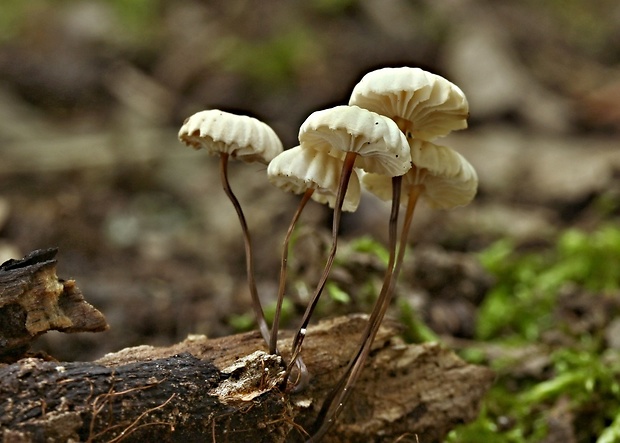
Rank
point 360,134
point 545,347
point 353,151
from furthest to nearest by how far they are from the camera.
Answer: point 545,347 → point 353,151 → point 360,134

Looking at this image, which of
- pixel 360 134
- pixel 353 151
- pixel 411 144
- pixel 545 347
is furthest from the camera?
pixel 545 347

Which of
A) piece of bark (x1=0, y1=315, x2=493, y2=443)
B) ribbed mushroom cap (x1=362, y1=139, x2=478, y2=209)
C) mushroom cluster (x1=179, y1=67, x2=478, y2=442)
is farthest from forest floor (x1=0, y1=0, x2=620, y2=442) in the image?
mushroom cluster (x1=179, y1=67, x2=478, y2=442)

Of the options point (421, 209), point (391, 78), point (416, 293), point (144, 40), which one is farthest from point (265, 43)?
point (391, 78)

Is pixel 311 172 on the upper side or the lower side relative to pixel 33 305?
upper

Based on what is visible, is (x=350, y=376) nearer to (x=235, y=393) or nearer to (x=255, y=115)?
(x=235, y=393)

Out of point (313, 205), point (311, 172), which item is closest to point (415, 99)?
point (311, 172)

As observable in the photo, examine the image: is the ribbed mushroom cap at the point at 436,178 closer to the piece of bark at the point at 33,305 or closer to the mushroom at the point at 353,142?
the mushroom at the point at 353,142

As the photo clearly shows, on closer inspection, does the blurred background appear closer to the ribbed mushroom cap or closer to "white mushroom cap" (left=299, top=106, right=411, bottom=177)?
the ribbed mushroom cap
